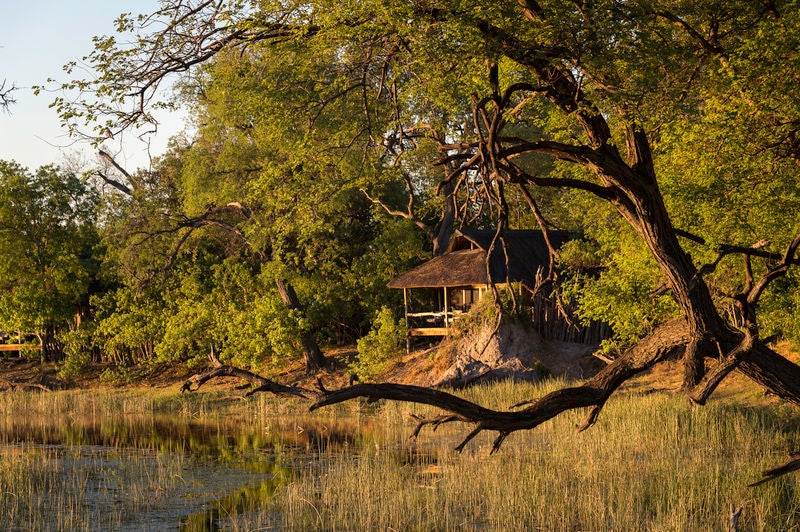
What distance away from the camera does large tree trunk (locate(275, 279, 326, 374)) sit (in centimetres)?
3247

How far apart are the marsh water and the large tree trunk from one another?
4.96 metres

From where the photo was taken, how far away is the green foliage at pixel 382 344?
30.0 m

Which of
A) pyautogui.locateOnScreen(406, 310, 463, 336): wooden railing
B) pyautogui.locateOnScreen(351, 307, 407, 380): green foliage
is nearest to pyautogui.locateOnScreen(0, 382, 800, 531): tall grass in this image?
pyautogui.locateOnScreen(351, 307, 407, 380): green foliage

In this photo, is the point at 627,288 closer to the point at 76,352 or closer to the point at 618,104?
the point at 618,104

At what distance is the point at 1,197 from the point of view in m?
37.0

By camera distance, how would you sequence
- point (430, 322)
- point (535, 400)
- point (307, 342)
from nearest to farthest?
point (535, 400) < point (307, 342) < point (430, 322)

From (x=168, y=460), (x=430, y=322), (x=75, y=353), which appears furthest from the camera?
(x=75, y=353)

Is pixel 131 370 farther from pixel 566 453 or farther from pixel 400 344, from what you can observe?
pixel 566 453

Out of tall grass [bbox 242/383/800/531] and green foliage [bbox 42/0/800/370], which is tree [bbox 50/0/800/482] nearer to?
green foliage [bbox 42/0/800/370]

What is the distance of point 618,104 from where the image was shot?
1166 centimetres

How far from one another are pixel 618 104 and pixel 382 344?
64.2 feet

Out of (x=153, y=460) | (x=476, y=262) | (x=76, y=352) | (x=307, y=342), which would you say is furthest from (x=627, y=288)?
(x=76, y=352)

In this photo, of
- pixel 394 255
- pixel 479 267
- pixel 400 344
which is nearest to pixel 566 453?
pixel 479 267

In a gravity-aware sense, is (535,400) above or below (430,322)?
below
